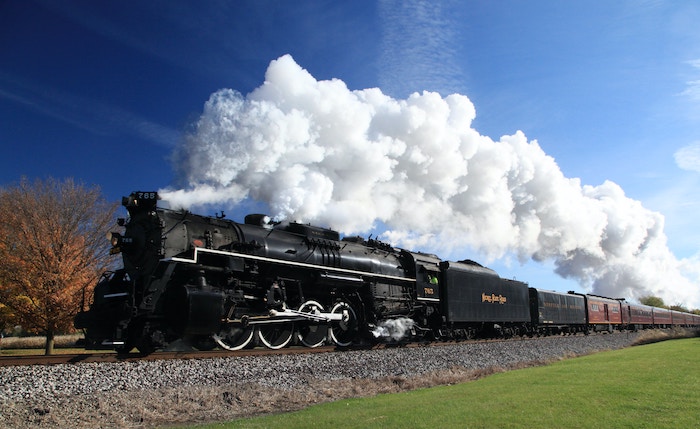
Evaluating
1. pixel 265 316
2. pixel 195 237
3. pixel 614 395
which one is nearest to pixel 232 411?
pixel 265 316

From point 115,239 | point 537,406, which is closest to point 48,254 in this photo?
point 115,239

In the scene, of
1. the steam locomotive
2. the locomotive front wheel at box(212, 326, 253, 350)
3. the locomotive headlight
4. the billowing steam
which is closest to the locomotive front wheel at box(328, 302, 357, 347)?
the steam locomotive

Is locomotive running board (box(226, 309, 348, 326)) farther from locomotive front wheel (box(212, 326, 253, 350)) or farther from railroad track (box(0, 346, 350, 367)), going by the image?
railroad track (box(0, 346, 350, 367))

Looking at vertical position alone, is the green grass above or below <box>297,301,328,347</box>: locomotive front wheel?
below

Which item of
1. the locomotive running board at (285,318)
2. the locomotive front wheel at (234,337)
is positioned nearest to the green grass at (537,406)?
the locomotive running board at (285,318)

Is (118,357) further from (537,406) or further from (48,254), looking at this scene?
(48,254)

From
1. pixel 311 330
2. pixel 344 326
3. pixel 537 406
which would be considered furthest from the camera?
pixel 344 326

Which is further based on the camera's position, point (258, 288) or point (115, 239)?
point (258, 288)

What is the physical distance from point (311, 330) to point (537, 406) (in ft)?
24.2

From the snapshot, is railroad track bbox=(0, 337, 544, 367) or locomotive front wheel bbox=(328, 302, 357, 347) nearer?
railroad track bbox=(0, 337, 544, 367)

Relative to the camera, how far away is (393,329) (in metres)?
16.7

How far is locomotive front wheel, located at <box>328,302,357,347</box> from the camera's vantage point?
14.5 meters

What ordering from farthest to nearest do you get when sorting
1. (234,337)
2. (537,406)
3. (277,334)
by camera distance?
(277,334), (234,337), (537,406)

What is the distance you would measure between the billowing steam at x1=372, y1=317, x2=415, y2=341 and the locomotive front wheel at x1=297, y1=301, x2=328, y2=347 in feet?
7.97
